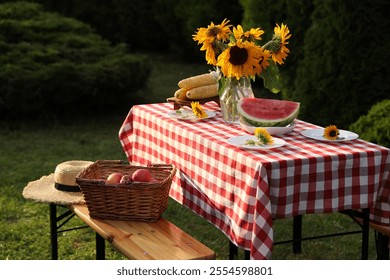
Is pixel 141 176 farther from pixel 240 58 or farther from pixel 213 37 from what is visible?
pixel 213 37

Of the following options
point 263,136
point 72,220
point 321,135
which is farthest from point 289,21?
point 263,136

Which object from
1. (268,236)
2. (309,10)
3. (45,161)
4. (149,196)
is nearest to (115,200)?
(149,196)

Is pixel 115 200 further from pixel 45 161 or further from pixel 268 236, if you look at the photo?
pixel 45 161

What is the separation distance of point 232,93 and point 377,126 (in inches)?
85.4

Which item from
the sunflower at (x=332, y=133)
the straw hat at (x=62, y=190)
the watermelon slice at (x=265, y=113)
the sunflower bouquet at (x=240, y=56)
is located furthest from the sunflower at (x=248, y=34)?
the straw hat at (x=62, y=190)

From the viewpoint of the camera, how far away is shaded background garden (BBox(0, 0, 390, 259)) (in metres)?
7.91

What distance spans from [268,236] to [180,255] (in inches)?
18.6

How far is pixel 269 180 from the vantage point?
4348 millimetres

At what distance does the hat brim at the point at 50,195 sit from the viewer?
5148 mm

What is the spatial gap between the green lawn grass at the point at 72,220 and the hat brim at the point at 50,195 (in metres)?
0.86

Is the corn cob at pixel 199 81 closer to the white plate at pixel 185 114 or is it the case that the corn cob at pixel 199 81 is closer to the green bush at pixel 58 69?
the white plate at pixel 185 114

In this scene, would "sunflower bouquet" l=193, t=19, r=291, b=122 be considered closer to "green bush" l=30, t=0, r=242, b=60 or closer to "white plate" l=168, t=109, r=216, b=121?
"white plate" l=168, t=109, r=216, b=121
